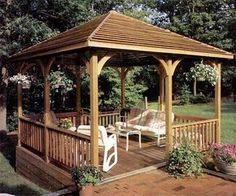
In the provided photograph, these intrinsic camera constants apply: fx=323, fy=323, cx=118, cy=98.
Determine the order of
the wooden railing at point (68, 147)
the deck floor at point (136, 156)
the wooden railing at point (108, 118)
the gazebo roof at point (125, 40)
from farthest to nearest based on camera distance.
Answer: the wooden railing at point (108, 118) < the deck floor at point (136, 156) < the wooden railing at point (68, 147) < the gazebo roof at point (125, 40)

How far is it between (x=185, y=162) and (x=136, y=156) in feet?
5.08

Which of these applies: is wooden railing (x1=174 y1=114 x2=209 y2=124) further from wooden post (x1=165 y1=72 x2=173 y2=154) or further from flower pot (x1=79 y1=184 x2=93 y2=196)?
flower pot (x1=79 y1=184 x2=93 y2=196)

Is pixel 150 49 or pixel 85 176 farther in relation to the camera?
pixel 150 49

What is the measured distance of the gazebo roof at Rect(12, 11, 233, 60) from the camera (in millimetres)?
5574

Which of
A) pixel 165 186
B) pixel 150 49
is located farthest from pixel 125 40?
pixel 165 186

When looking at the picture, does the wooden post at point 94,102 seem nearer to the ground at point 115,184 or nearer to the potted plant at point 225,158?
the ground at point 115,184

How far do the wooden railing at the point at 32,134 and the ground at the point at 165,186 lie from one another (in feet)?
9.27

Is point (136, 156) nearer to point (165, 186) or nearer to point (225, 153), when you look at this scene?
point (165, 186)

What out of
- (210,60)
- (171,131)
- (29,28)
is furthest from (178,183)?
(29,28)

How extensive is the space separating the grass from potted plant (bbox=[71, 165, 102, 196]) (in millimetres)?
2592

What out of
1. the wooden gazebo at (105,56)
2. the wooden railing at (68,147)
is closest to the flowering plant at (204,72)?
the wooden gazebo at (105,56)

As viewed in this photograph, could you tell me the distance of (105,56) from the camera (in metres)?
5.87

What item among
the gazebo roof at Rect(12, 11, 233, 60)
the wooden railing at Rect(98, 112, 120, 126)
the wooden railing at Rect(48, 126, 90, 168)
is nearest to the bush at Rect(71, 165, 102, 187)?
the wooden railing at Rect(48, 126, 90, 168)

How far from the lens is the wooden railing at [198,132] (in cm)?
730
